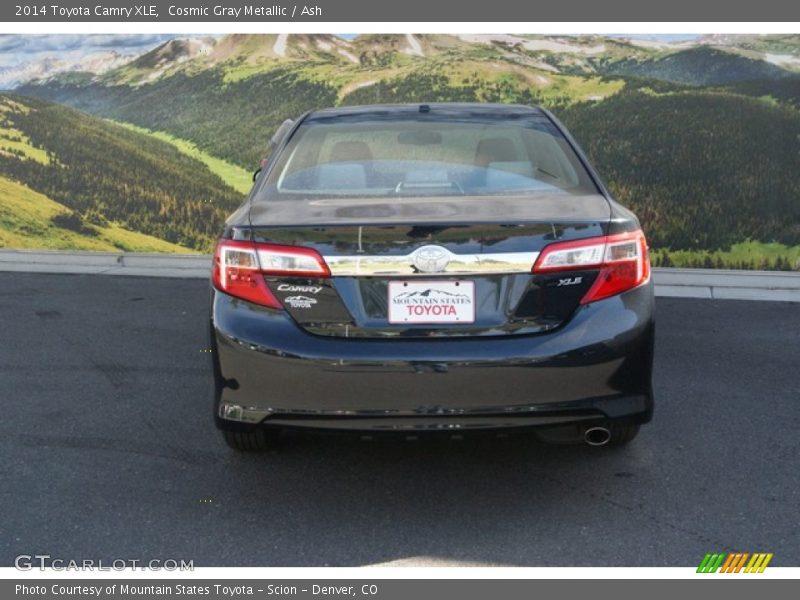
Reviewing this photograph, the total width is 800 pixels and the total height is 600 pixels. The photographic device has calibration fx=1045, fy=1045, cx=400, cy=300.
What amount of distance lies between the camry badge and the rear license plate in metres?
0.05

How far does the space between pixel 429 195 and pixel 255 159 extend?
7.87 m

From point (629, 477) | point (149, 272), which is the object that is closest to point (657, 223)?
point (149, 272)

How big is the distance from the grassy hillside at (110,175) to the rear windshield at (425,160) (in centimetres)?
684

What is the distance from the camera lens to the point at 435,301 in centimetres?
377

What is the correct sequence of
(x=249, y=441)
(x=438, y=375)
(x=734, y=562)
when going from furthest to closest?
(x=249, y=441) → (x=438, y=375) → (x=734, y=562)

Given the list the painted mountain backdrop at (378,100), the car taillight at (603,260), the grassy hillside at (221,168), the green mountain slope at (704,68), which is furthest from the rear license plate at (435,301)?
the grassy hillside at (221,168)

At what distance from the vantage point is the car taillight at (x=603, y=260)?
3811 mm

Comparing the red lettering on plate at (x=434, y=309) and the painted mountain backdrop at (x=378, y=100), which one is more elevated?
the red lettering on plate at (x=434, y=309)

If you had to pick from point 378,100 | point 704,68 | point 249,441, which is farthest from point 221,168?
point 249,441

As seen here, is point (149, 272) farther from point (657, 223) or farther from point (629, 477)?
point (629, 477)

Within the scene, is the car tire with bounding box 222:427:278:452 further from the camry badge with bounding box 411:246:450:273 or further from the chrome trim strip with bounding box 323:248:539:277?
the camry badge with bounding box 411:246:450:273
